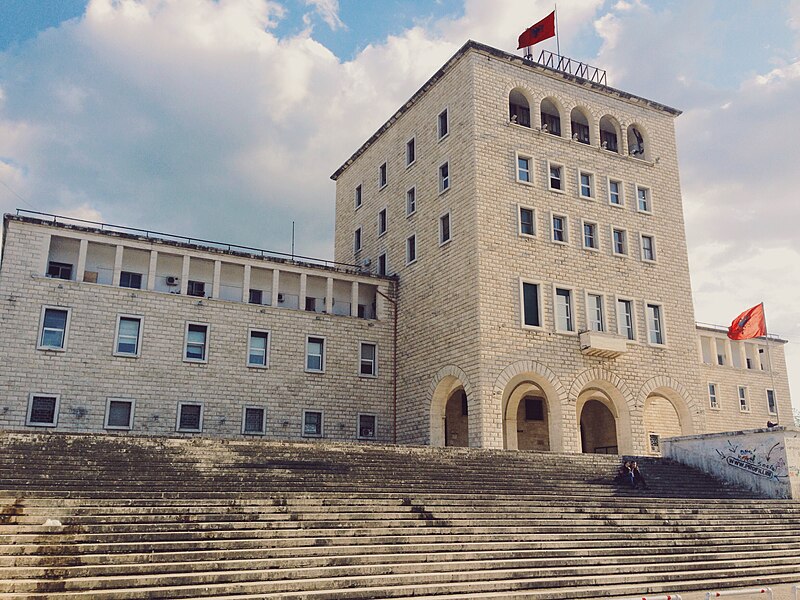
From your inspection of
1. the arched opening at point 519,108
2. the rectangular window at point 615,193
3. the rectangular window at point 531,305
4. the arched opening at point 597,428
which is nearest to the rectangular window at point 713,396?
the arched opening at point 597,428

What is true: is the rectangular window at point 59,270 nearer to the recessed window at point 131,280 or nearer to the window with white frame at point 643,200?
the recessed window at point 131,280

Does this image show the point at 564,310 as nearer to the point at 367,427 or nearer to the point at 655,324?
the point at 655,324

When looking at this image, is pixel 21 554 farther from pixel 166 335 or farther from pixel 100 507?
pixel 166 335

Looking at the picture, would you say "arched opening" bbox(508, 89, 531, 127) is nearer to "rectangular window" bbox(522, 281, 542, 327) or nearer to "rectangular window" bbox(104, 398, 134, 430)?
"rectangular window" bbox(522, 281, 542, 327)

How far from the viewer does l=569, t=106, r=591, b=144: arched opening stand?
111 ft

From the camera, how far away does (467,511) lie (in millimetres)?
16516

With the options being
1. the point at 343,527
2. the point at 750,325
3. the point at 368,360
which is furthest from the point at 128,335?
the point at 750,325

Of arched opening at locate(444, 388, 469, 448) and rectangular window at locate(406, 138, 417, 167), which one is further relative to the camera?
rectangular window at locate(406, 138, 417, 167)

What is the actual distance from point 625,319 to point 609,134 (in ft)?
32.9

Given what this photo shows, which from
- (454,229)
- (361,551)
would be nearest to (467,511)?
(361,551)

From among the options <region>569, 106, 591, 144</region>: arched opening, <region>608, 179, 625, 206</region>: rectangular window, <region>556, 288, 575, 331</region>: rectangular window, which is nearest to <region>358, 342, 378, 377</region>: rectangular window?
<region>556, 288, 575, 331</region>: rectangular window

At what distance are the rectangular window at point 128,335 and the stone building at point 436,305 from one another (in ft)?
0.37

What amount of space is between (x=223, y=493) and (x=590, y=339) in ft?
58.6

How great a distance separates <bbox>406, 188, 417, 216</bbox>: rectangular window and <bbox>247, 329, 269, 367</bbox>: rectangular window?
28.9 ft
